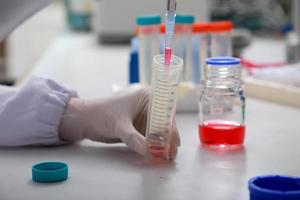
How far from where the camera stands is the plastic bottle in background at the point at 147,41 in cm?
126

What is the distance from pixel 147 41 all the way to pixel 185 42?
0.24ft

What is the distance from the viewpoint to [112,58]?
1851mm

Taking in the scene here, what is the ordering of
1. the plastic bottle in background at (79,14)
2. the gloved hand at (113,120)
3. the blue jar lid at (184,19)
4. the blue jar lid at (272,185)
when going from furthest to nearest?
the plastic bottle in background at (79,14), the blue jar lid at (184,19), the gloved hand at (113,120), the blue jar lid at (272,185)

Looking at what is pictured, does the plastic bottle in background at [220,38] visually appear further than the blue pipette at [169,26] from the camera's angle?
Yes

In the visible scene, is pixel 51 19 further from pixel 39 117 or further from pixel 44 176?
pixel 44 176

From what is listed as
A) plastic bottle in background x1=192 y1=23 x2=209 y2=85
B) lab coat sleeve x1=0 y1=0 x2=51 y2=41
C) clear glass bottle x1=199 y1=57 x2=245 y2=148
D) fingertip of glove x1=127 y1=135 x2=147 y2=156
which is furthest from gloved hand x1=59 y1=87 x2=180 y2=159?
plastic bottle in background x1=192 y1=23 x2=209 y2=85

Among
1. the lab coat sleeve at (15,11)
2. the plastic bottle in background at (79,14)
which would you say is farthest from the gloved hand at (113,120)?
the plastic bottle in background at (79,14)

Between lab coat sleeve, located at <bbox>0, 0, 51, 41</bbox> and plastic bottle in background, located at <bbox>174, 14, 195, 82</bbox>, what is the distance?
483mm

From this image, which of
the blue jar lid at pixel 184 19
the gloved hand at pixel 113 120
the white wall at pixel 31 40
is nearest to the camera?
the gloved hand at pixel 113 120

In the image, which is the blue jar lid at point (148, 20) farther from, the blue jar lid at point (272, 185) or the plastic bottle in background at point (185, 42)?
the blue jar lid at point (272, 185)

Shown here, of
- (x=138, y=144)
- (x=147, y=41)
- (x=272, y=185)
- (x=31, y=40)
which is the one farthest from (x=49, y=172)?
(x=31, y=40)

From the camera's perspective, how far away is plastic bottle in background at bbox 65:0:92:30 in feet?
7.66

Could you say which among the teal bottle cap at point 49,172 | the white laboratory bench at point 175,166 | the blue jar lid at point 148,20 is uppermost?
the blue jar lid at point 148,20

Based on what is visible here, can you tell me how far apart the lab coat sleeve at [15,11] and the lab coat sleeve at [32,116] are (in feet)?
0.64
